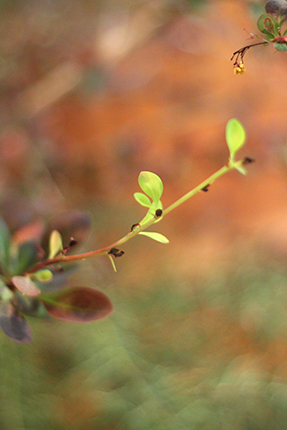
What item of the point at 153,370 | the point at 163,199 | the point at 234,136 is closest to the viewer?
the point at 234,136

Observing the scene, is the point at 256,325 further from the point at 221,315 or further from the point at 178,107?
the point at 178,107

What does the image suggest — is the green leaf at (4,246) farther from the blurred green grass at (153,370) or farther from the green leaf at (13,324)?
the blurred green grass at (153,370)

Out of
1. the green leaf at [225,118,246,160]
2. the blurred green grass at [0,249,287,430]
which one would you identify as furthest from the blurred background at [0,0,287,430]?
the green leaf at [225,118,246,160]

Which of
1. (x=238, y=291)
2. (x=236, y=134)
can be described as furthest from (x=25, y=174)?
(x=236, y=134)

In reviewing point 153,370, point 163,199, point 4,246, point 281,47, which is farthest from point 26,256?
point 163,199

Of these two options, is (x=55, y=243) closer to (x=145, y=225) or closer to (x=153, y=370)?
(x=145, y=225)

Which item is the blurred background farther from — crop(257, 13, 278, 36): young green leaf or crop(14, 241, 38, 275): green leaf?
crop(257, 13, 278, 36): young green leaf
